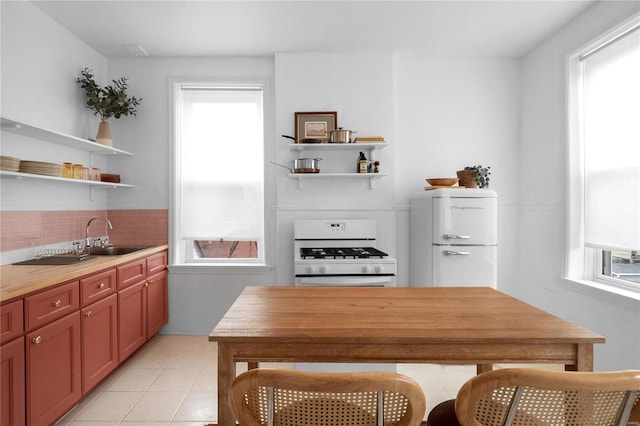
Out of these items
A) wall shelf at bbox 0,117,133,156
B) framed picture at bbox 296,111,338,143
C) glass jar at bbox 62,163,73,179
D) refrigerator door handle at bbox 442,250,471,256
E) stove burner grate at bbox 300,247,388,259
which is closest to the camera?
wall shelf at bbox 0,117,133,156

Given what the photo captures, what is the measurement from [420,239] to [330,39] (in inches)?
84.6

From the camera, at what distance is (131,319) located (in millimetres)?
3051

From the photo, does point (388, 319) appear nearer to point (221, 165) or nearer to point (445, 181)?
point (445, 181)

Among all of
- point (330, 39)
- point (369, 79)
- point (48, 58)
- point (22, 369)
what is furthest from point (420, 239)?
point (48, 58)

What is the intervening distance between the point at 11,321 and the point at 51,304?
29 centimetres

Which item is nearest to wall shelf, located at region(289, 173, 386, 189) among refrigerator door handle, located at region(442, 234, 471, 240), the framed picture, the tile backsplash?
the framed picture

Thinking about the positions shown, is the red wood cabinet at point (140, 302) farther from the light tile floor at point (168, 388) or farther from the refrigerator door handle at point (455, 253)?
the refrigerator door handle at point (455, 253)

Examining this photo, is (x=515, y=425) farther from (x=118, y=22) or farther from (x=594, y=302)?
(x=118, y=22)

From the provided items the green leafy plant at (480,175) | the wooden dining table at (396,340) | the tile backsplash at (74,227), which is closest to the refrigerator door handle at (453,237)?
the green leafy plant at (480,175)

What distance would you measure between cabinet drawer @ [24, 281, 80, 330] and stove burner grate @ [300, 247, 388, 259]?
1.68 meters

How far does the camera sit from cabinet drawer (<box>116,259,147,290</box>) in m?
2.88

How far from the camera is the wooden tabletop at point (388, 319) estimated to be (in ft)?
4.00

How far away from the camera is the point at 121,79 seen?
3848mm

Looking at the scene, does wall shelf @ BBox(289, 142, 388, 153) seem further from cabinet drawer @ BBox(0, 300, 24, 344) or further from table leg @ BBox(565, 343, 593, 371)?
table leg @ BBox(565, 343, 593, 371)
